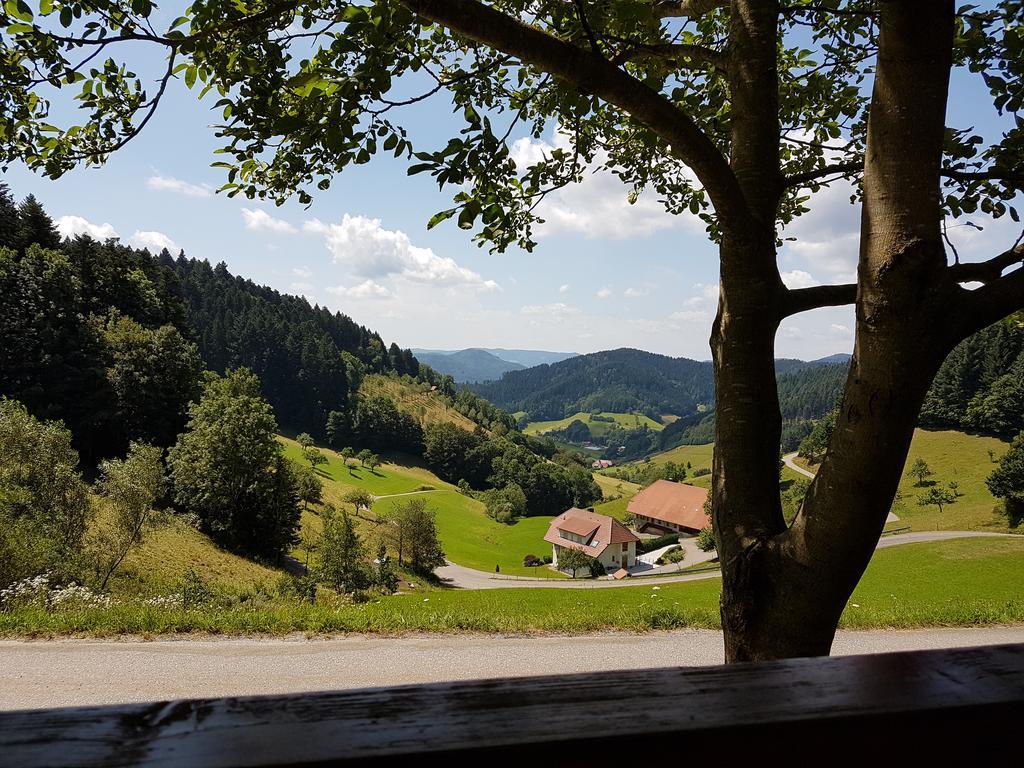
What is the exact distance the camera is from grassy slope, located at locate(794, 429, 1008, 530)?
53031mm

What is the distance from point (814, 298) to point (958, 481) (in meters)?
86.8

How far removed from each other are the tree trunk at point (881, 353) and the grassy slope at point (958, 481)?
180ft

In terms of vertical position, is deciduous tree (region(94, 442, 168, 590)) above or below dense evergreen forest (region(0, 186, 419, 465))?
below

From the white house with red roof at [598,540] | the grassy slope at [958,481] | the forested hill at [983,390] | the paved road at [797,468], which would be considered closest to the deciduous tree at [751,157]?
the grassy slope at [958,481]

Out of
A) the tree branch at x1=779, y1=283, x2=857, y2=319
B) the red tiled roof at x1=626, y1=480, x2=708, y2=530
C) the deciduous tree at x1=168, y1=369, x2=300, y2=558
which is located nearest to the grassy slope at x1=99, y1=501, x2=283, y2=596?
the deciduous tree at x1=168, y1=369, x2=300, y2=558

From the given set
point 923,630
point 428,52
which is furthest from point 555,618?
point 428,52

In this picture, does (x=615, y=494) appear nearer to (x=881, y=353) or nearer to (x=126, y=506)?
(x=126, y=506)

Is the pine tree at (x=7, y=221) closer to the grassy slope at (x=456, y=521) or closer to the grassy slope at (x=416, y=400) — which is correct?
the grassy slope at (x=456, y=521)

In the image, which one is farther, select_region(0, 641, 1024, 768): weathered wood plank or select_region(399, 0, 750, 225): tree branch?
select_region(399, 0, 750, 225): tree branch

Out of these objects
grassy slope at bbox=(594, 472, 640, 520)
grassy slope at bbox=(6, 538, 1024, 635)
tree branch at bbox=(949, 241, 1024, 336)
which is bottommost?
grassy slope at bbox=(594, 472, 640, 520)

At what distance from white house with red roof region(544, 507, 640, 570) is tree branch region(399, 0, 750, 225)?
67822 mm

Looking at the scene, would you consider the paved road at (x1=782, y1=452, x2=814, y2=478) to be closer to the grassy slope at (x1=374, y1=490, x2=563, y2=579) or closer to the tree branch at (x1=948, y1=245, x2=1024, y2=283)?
the grassy slope at (x1=374, y1=490, x2=563, y2=579)

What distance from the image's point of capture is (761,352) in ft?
9.57

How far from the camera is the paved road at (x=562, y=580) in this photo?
137 ft
